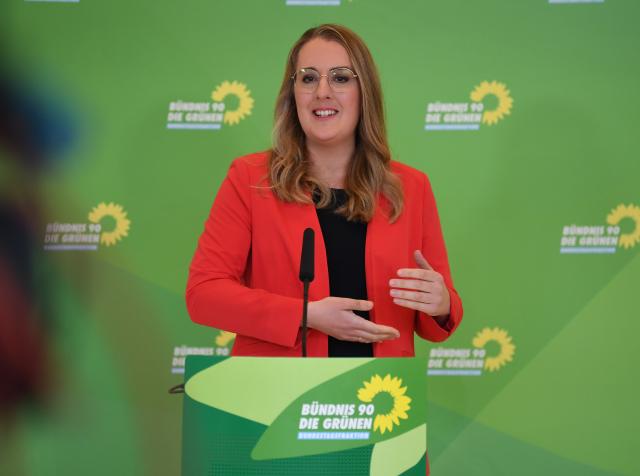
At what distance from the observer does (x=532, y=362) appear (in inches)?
129

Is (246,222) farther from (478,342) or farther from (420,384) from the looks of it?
(478,342)

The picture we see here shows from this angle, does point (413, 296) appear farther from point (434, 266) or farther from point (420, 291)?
point (434, 266)

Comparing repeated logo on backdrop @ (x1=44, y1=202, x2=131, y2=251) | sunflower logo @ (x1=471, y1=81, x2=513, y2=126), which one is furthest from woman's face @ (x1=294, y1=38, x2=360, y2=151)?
repeated logo on backdrop @ (x1=44, y1=202, x2=131, y2=251)

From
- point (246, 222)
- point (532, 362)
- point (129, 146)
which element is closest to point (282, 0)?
point (129, 146)

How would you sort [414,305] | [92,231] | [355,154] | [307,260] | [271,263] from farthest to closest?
[92,231]
[355,154]
[271,263]
[414,305]
[307,260]

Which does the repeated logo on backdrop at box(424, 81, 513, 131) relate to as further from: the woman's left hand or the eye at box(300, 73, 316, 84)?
the woman's left hand

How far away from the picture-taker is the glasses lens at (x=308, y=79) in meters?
2.06

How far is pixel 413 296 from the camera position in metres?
1.79

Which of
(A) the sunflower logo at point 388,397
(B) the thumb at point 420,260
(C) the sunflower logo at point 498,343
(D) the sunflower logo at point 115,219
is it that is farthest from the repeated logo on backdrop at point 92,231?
→ (A) the sunflower logo at point 388,397

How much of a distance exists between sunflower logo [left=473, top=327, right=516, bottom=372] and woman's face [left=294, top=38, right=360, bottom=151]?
60.7 inches

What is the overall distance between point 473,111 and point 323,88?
4.75ft

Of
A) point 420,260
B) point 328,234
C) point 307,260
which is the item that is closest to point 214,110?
point 328,234

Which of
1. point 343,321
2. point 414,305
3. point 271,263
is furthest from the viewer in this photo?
point 271,263

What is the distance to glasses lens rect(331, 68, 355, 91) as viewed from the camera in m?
2.04
